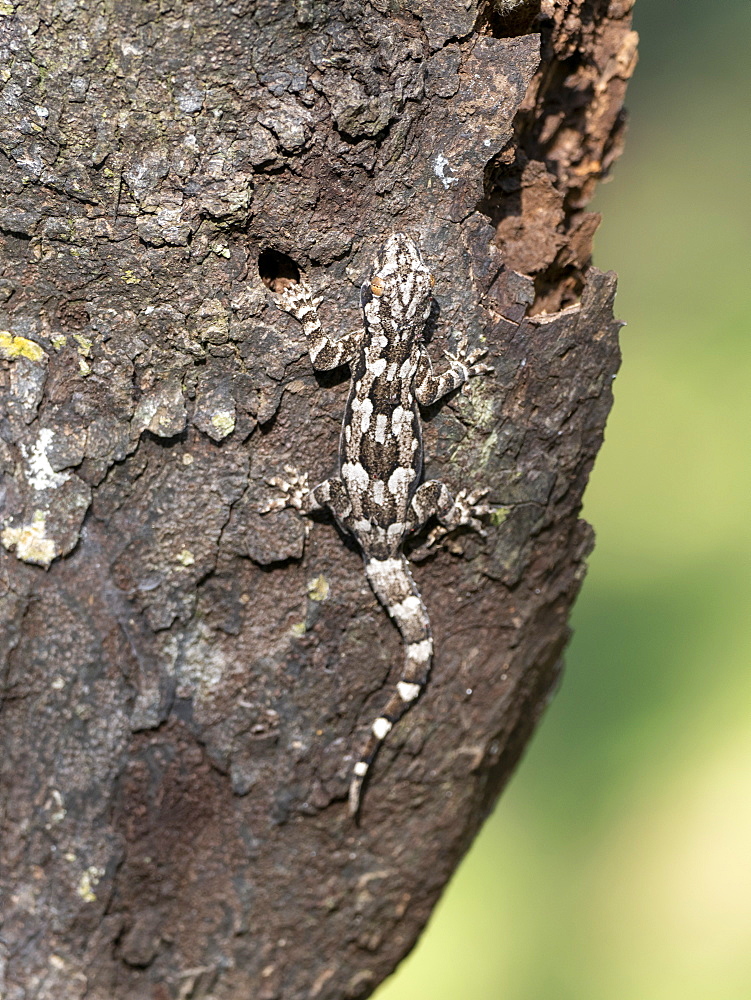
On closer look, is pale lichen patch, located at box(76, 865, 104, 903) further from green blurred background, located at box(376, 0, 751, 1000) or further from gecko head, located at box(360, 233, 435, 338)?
gecko head, located at box(360, 233, 435, 338)

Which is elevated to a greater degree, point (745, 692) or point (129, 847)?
point (745, 692)

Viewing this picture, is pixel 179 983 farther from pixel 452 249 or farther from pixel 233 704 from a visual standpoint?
pixel 452 249

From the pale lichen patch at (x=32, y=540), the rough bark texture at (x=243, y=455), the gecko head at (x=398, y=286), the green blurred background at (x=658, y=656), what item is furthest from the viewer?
the green blurred background at (x=658, y=656)

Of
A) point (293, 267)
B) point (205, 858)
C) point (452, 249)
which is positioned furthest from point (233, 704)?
point (452, 249)

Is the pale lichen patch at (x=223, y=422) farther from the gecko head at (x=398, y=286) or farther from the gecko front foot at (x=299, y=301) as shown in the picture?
the gecko head at (x=398, y=286)

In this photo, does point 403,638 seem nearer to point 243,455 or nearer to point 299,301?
point 243,455

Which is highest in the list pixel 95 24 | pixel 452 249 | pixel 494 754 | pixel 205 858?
pixel 95 24

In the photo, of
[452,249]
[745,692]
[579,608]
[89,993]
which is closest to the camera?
[452,249]

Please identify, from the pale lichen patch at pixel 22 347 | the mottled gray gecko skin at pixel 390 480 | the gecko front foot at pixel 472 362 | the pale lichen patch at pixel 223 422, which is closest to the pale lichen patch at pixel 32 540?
the pale lichen patch at pixel 22 347
